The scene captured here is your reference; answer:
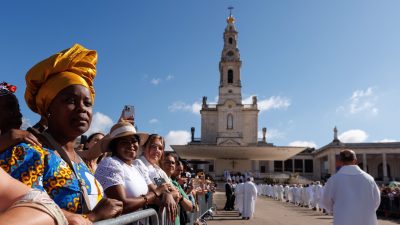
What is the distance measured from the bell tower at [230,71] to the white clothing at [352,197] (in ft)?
180

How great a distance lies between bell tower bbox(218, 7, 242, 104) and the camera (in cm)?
6175

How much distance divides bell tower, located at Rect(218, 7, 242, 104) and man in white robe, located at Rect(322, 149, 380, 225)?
180 ft

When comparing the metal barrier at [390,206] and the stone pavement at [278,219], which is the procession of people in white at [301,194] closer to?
the stone pavement at [278,219]

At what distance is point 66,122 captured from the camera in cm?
219

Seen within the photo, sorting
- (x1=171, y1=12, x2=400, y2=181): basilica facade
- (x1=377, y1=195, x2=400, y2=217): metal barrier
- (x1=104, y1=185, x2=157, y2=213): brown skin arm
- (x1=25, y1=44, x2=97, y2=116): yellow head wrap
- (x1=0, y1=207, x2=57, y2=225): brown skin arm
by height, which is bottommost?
(x1=377, y1=195, x2=400, y2=217): metal barrier

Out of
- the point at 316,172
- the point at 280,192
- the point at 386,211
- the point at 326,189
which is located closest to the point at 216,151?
the point at 280,192

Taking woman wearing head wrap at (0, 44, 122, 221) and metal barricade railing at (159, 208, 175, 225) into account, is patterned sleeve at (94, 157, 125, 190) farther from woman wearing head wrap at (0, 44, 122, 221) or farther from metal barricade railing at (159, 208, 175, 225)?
woman wearing head wrap at (0, 44, 122, 221)

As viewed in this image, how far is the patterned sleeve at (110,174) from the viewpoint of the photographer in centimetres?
290

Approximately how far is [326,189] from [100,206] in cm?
519

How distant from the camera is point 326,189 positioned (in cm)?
640

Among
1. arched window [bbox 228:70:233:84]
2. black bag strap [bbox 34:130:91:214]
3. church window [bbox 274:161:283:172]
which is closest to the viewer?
black bag strap [bbox 34:130:91:214]

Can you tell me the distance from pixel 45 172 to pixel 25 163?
0.44 ft

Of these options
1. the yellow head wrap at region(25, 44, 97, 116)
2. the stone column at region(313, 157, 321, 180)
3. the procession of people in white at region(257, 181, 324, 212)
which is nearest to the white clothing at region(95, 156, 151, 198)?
the yellow head wrap at region(25, 44, 97, 116)

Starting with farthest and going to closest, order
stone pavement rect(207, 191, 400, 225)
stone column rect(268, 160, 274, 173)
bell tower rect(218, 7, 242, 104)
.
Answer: stone column rect(268, 160, 274, 173), bell tower rect(218, 7, 242, 104), stone pavement rect(207, 191, 400, 225)
